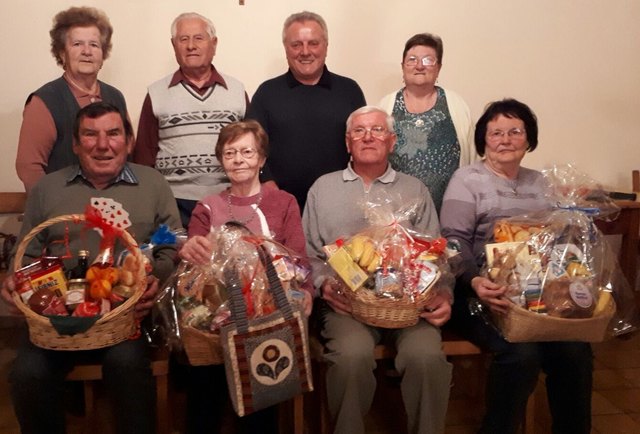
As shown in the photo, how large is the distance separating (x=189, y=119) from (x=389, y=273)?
1.13 meters

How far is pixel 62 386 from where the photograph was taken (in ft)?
6.27

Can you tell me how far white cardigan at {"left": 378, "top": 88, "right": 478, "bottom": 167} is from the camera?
259 centimetres

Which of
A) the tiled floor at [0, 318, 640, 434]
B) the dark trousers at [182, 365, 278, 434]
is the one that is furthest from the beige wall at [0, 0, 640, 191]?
the dark trousers at [182, 365, 278, 434]

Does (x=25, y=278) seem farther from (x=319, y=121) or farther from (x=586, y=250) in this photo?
→ (x=586, y=250)

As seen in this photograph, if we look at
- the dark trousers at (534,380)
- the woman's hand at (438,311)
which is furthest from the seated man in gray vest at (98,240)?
the dark trousers at (534,380)

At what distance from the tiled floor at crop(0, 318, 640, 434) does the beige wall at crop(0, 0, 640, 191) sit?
1339 millimetres

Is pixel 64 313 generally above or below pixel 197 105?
below

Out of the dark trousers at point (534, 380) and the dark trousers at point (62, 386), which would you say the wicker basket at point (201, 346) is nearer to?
the dark trousers at point (62, 386)

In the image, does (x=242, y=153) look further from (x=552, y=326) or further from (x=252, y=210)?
(x=552, y=326)

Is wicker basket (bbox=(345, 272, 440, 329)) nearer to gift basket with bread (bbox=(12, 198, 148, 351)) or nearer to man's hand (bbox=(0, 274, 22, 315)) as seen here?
gift basket with bread (bbox=(12, 198, 148, 351))

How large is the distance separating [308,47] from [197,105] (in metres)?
0.53

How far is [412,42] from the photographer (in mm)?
2596

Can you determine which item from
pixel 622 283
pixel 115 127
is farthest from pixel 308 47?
pixel 622 283

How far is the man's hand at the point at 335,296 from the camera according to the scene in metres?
2.01
